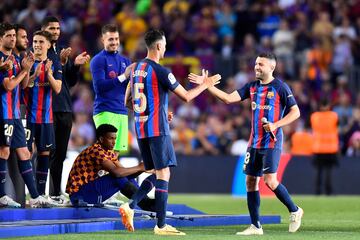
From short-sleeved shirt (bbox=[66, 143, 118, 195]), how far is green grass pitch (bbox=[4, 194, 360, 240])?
1.53 meters

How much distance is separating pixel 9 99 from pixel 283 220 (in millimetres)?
4021

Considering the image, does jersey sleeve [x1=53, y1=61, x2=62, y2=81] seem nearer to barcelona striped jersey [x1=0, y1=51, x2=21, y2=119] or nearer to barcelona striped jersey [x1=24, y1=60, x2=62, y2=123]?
barcelona striped jersey [x1=24, y1=60, x2=62, y2=123]

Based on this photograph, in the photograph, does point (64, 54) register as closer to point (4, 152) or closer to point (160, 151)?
point (4, 152)

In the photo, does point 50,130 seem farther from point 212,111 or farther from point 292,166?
point 212,111

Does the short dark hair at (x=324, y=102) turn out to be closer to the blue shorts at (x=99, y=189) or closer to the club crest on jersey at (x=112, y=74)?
the club crest on jersey at (x=112, y=74)

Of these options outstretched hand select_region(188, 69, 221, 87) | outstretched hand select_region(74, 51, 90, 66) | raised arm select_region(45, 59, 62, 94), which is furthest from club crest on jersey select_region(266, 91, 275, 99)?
raised arm select_region(45, 59, 62, 94)

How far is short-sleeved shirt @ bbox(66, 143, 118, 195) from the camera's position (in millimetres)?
14102

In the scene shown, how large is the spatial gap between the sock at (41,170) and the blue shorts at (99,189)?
394 mm

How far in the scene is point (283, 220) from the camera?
15.0 metres

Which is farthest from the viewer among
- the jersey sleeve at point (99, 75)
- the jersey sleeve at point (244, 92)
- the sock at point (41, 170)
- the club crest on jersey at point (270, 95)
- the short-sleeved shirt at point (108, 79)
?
the short-sleeved shirt at point (108, 79)

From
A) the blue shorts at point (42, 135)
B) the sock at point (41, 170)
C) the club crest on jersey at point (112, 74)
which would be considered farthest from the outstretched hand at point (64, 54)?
the sock at point (41, 170)

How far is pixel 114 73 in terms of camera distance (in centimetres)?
1432

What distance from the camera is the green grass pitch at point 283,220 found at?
39.3 feet

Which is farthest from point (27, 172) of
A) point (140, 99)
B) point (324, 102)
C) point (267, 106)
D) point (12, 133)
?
point (324, 102)
